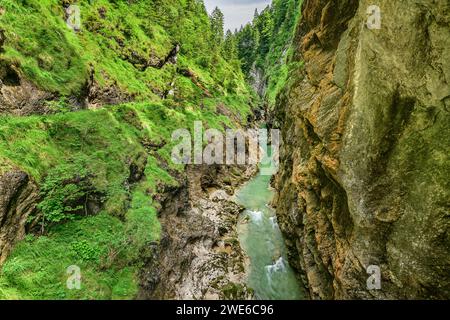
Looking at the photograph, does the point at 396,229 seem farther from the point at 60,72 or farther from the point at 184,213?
the point at 60,72

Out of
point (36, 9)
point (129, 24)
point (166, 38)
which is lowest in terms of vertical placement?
point (36, 9)

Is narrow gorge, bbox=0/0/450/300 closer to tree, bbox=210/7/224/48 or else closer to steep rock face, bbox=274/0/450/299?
steep rock face, bbox=274/0/450/299

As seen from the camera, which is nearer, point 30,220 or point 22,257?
point 22,257

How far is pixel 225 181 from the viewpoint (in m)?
29.6

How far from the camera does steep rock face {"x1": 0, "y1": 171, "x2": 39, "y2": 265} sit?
1025 centimetres

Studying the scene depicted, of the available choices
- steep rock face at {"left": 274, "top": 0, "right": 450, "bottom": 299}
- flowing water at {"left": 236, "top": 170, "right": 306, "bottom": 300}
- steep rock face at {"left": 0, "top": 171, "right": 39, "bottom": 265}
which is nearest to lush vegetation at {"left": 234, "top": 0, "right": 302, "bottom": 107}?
flowing water at {"left": 236, "top": 170, "right": 306, "bottom": 300}

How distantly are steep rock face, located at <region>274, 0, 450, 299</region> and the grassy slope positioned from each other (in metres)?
9.48

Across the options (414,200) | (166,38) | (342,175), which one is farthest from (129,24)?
(414,200)

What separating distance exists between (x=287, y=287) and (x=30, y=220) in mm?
13937

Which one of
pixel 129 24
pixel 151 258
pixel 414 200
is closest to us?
pixel 414 200

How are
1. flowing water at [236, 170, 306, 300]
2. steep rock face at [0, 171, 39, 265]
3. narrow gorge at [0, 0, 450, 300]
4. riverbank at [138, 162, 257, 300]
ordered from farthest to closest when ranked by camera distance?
flowing water at [236, 170, 306, 300], riverbank at [138, 162, 257, 300], steep rock face at [0, 171, 39, 265], narrow gorge at [0, 0, 450, 300]

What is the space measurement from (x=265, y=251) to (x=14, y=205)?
15132 mm


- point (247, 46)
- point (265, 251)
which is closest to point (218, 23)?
point (247, 46)

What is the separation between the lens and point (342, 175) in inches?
A: 434
